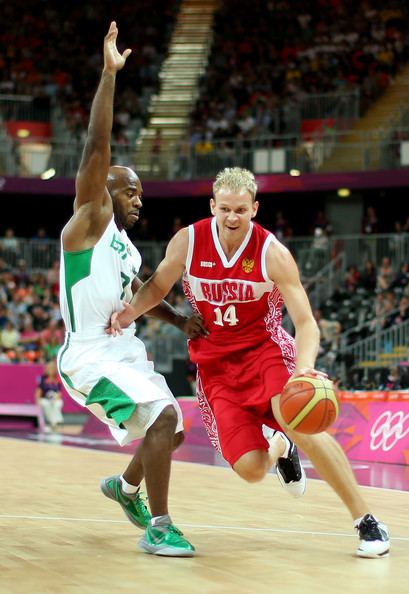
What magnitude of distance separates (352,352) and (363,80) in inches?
410

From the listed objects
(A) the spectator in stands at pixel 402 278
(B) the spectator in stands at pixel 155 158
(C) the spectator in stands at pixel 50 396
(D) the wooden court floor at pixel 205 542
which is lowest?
(C) the spectator in stands at pixel 50 396

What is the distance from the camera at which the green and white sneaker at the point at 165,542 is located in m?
5.86

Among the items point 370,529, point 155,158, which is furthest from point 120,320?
point 155,158

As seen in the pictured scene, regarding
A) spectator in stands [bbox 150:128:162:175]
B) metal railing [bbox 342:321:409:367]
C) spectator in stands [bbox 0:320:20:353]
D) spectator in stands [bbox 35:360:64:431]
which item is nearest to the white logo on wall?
metal railing [bbox 342:321:409:367]

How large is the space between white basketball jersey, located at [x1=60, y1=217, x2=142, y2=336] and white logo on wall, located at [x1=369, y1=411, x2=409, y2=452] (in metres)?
6.70

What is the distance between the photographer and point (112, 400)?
607cm

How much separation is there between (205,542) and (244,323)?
1.31 meters

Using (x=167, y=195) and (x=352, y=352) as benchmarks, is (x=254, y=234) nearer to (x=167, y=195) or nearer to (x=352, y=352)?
(x=352, y=352)

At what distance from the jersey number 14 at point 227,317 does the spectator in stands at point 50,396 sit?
12.5 m

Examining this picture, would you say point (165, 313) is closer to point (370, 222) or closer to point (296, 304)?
point (296, 304)

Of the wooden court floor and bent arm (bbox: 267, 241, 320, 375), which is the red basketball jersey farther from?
the wooden court floor

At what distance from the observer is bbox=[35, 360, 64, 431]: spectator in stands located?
1869 centimetres

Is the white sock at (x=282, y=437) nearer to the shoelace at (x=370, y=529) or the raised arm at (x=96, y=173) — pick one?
the shoelace at (x=370, y=529)

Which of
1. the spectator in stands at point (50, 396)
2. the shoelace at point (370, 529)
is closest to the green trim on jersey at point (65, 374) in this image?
the shoelace at point (370, 529)
